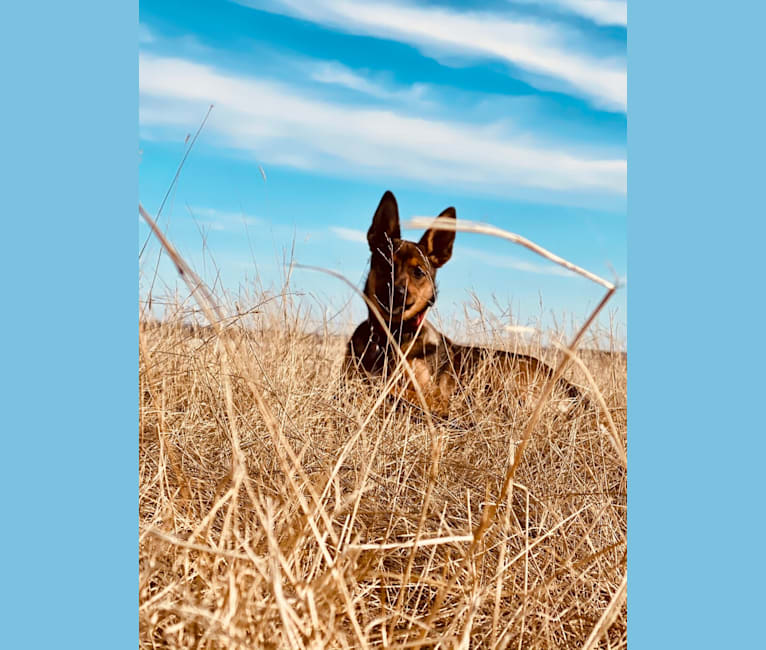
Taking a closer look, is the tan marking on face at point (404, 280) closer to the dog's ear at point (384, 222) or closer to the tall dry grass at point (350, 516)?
the dog's ear at point (384, 222)

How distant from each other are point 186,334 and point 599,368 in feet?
5.59

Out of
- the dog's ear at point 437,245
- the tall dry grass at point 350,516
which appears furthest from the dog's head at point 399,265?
the tall dry grass at point 350,516

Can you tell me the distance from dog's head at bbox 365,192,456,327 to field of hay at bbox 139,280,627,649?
2.67ft

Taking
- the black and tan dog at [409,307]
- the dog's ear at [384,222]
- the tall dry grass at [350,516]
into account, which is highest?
the dog's ear at [384,222]

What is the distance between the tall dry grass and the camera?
1175 millimetres

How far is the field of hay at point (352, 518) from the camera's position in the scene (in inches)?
46.3

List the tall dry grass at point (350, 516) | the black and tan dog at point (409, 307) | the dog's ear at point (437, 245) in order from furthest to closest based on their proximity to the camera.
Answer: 1. the dog's ear at point (437, 245)
2. the black and tan dog at point (409, 307)
3. the tall dry grass at point (350, 516)

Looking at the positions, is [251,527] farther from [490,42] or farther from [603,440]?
[490,42]

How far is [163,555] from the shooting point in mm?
1460

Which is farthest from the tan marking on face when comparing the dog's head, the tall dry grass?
the tall dry grass

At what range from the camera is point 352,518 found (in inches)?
55.3

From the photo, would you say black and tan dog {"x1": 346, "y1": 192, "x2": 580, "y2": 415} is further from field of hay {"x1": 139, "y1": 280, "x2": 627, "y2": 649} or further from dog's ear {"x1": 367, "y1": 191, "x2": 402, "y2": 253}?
field of hay {"x1": 139, "y1": 280, "x2": 627, "y2": 649}

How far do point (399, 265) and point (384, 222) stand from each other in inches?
9.4

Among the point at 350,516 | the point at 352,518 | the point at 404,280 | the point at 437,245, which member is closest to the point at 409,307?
the point at 404,280
